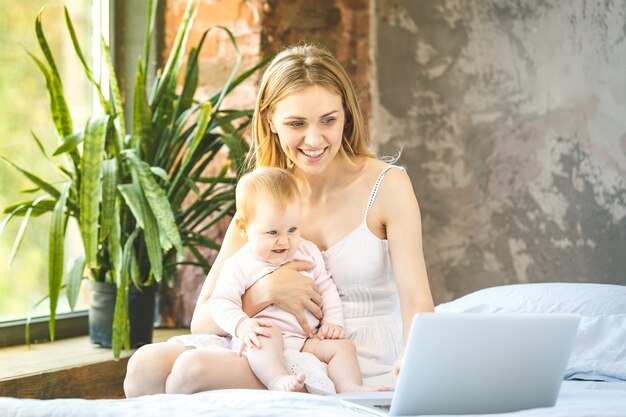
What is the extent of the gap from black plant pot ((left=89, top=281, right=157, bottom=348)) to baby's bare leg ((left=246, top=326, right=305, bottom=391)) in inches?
51.6

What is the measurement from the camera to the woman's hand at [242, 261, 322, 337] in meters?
1.86

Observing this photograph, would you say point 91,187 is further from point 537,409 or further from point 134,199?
point 537,409

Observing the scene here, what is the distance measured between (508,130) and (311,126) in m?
1.72

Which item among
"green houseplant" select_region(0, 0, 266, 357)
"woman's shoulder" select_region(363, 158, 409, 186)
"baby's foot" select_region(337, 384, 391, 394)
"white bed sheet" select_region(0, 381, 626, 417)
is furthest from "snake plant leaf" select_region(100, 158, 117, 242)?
"white bed sheet" select_region(0, 381, 626, 417)

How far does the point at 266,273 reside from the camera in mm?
1944

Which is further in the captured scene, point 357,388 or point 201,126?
point 201,126

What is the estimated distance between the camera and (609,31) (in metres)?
3.16

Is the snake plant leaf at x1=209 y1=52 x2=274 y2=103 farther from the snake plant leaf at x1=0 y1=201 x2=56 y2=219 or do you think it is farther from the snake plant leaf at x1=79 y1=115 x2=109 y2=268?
the snake plant leaf at x1=0 y1=201 x2=56 y2=219

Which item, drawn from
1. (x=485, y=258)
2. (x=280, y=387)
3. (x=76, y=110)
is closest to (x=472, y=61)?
(x=485, y=258)

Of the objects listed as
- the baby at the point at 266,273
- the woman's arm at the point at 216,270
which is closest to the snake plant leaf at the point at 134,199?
the woman's arm at the point at 216,270

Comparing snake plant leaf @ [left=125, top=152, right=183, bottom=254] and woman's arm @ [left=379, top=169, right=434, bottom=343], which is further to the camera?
snake plant leaf @ [left=125, top=152, right=183, bottom=254]

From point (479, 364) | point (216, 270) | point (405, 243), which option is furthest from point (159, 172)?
point (479, 364)

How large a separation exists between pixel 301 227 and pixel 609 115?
1544 mm

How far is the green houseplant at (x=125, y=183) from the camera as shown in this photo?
2.69 m
